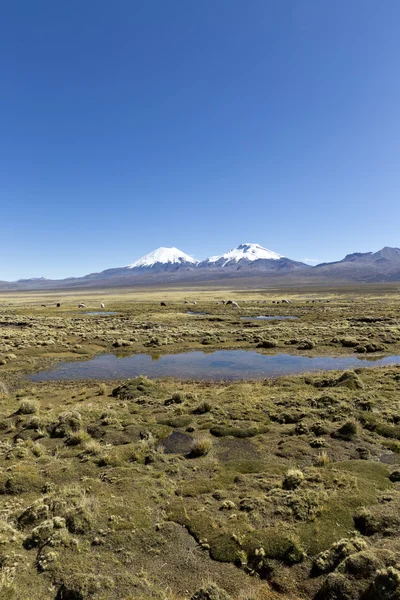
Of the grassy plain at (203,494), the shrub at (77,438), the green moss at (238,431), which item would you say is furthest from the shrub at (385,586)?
the shrub at (77,438)

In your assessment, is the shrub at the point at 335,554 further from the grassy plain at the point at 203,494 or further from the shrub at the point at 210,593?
the shrub at the point at 210,593

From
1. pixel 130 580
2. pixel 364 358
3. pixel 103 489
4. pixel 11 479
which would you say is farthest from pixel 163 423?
pixel 364 358

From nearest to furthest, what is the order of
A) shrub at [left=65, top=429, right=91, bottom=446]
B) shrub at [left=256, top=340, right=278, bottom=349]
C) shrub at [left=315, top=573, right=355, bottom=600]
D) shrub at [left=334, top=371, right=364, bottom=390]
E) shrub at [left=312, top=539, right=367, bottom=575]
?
shrub at [left=315, top=573, right=355, bottom=600] < shrub at [left=312, top=539, right=367, bottom=575] < shrub at [left=65, top=429, right=91, bottom=446] < shrub at [left=334, top=371, right=364, bottom=390] < shrub at [left=256, top=340, right=278, bottom=349]

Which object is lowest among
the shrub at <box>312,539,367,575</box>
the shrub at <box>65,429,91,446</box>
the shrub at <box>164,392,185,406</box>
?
the shrub at <box>164,392,185,406</box>

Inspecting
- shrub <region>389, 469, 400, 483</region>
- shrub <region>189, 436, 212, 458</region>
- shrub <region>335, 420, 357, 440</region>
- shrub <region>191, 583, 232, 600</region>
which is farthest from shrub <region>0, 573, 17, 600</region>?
shrub <region>335, 420, 357, 440</region>

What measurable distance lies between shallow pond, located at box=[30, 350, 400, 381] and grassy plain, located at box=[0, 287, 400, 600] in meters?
6.84

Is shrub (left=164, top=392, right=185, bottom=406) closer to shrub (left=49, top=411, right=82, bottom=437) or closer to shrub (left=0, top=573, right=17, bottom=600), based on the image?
shrub (left=49, top=411, right=82, bottom=437)

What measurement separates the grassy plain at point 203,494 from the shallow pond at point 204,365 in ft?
22.4

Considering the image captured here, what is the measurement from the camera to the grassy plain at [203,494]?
744cm

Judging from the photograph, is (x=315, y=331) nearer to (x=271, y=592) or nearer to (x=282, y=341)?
(x=282, y=341)

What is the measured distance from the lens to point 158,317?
238ft

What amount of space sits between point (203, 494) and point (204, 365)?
Answer: 23.3m

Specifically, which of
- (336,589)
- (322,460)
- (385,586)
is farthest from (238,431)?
(385,586)

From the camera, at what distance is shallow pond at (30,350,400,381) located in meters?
30.7
